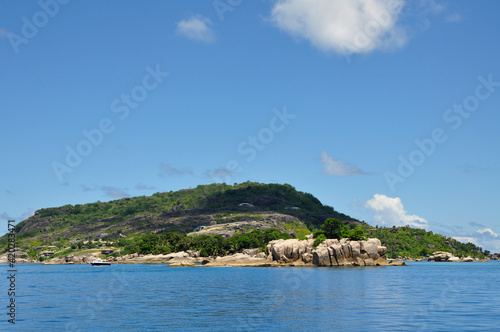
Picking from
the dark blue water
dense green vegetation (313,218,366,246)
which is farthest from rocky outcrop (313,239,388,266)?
the dark blue water

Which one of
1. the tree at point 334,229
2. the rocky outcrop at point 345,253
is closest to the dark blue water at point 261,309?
the rocky outcrop at point 345,253

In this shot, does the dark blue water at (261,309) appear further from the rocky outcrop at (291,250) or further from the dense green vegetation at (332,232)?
the dense green vegetation at (332,232)

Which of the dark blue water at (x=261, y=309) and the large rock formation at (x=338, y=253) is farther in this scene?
the large rock formation at (x=338, y=253)

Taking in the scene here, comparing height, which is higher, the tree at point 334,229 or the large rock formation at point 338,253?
the tree at point 334,229

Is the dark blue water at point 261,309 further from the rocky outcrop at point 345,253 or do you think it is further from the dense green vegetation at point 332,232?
the dense green vegetation at point 332,232

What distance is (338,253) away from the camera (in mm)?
161125

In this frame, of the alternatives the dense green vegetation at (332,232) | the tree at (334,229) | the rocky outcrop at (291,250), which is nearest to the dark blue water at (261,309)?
the rocky outcrop at (291,250)

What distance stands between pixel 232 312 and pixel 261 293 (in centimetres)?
2156

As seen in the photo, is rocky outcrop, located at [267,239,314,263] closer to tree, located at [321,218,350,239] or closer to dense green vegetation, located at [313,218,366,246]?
dense green vegetation, located at [313,218,366,246]

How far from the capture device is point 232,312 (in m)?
54.7

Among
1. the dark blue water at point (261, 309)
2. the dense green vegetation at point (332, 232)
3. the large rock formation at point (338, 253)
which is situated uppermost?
the dense green vegetation at point (332, 232)

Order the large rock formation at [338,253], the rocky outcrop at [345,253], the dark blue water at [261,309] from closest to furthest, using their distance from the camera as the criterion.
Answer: the dark blue water at [261,309] < the rocky outcrop at [345,253] < the large rock formation at [338,253]

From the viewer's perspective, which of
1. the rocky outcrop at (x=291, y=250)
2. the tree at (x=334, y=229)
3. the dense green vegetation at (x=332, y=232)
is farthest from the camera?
the tree at (x=334, y=229)

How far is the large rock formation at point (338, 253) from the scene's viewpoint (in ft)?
531
